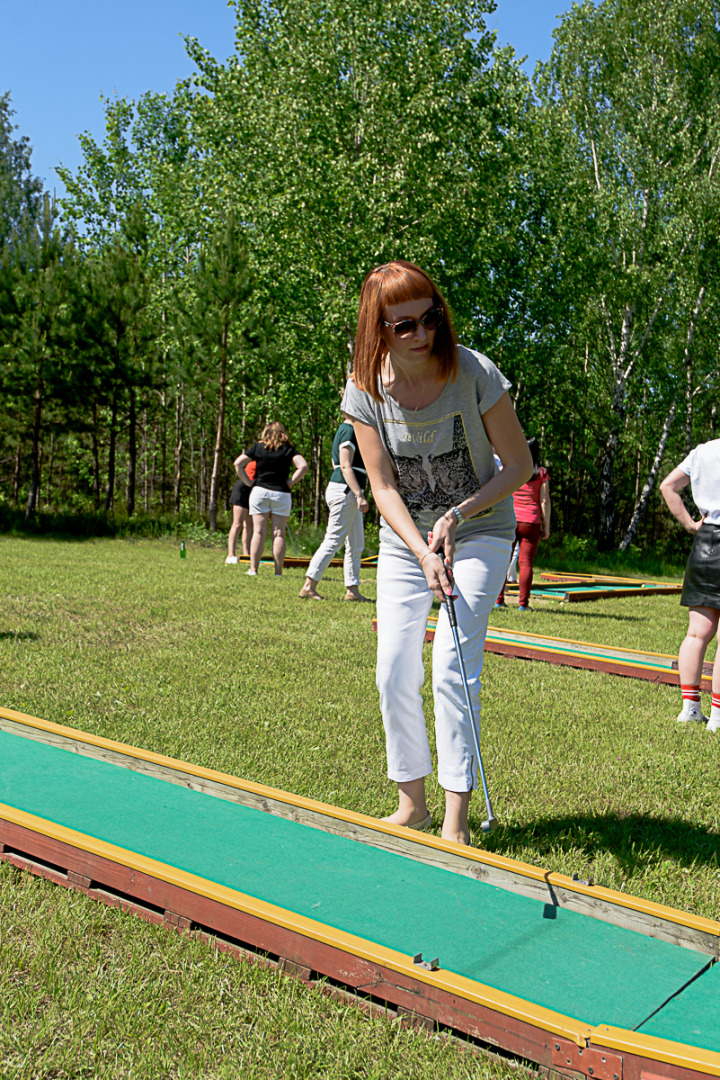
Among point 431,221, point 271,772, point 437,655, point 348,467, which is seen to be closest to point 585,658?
point 348,467

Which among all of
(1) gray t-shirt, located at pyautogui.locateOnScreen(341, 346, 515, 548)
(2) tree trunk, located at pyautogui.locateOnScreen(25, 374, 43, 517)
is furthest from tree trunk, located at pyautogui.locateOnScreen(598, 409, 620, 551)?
(1) gray t-shirt, located at pyautogui.locateOnScreen(341, 346, 515, 548)

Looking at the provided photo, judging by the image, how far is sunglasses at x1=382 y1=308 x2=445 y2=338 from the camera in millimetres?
3150

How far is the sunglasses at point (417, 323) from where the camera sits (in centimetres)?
315

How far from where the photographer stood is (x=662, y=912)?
8.85ft

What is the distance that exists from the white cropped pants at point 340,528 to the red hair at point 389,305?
6807 millimetres

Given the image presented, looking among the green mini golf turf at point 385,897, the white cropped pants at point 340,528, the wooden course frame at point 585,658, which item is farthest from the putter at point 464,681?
the white cropped pants at point 340,528

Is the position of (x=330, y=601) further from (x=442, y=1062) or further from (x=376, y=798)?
(x=442, y=1062)

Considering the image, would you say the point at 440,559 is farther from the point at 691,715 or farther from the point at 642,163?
the point at 642,163

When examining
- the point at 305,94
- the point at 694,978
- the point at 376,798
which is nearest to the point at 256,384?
the point at 305,94

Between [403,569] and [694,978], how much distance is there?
1.65 meters

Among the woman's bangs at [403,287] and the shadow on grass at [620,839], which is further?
the shadow on grass at [620,839]

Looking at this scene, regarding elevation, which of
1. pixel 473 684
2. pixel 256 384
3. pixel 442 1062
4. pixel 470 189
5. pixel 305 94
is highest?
pixel 305 94

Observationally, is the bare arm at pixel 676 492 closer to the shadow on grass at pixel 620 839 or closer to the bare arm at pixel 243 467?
the shadow on grass at pixel 620 839

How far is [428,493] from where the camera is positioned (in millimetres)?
3467
